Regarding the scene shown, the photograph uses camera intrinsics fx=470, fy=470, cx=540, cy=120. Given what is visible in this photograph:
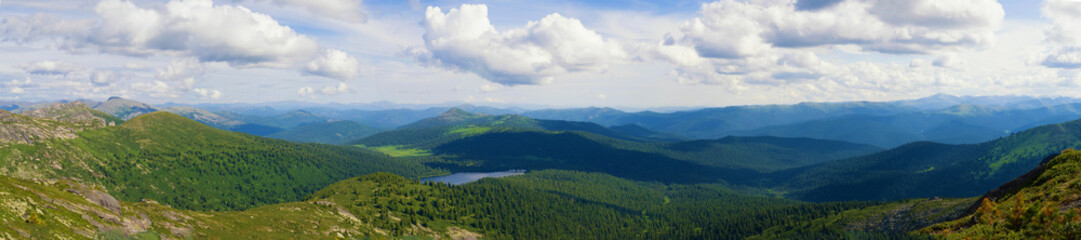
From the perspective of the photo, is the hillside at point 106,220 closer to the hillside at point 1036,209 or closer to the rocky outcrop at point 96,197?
the rocky outcrop at point 96,197

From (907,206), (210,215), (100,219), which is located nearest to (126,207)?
(100,219)

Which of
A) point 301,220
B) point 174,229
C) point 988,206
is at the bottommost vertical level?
point 301,220

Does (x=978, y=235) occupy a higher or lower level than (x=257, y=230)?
higher

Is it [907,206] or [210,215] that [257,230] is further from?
[907,206]

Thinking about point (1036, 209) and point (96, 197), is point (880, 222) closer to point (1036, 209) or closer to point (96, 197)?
point (1036, 209)

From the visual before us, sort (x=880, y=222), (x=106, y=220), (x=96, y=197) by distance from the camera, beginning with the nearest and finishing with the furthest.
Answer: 1. (x=106, y=220)
2. (x=96, y=197)
3. (x=880, y=222)

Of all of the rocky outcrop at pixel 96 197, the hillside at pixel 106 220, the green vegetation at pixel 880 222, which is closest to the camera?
the hillside at pixel 106 220

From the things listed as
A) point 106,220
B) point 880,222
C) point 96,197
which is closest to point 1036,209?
point 880,222

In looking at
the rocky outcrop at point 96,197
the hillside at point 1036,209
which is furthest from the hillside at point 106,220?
the hillside at point 1036,209
